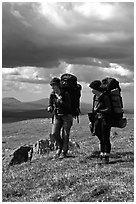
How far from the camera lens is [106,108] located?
15.8 m

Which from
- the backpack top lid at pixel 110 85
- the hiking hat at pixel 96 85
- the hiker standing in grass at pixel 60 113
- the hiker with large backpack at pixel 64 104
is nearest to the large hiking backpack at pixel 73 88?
the hiker with large backpack at pixel 64 104

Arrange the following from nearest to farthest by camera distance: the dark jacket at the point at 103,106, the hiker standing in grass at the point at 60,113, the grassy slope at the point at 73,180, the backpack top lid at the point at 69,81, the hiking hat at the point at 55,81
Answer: the grassy slope at the point at 73,180 → the dark jacket at the point at 103,106 → the hiking hat at the point at 55,81 → the hiker standing in grass at the point at 60,113 → the backpack top lid at the point at 69,81

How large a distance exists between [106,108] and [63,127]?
117 inches

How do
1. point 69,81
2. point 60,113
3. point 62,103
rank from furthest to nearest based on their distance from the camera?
1. point 69,81
2. point 60,113
3. point 62,103

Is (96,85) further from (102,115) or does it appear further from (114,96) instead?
(102,115)

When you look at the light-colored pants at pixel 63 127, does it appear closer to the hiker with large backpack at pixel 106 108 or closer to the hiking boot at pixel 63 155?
the hiking boot at pixel 63 155

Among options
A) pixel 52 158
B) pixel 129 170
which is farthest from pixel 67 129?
pixel 129 170

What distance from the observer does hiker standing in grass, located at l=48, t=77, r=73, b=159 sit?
17.2 m

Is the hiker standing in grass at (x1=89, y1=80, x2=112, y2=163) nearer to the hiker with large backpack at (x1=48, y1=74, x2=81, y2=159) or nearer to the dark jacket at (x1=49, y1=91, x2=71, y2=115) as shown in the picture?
the dark jacket at (x1=49, y1=91, x2=71, y2=115)

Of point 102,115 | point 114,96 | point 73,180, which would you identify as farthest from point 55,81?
point 73,180

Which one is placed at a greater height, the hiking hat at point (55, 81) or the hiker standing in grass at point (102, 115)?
the hiking hat at point (55, 81)

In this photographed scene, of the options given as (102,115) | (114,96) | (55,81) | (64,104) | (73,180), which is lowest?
(73,180)

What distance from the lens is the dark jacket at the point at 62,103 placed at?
679 inches

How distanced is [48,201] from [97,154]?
615cm
